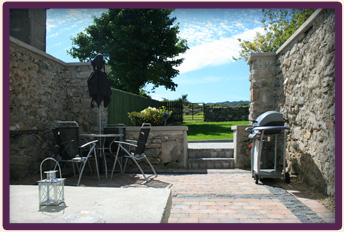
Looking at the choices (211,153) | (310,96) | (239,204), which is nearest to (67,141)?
(239,204)

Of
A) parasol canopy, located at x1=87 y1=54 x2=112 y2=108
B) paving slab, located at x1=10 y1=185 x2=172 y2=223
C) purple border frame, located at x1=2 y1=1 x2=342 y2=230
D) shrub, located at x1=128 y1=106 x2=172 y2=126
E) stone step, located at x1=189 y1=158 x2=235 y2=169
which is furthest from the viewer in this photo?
shrub, located at x1=128 y1=106 x2=172 y2=126

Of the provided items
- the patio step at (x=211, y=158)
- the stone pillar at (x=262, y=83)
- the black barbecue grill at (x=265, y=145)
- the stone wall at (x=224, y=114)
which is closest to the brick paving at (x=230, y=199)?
the black barbecue grill at (x=265, y=145)

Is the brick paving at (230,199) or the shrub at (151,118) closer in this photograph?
the brick paving at (230,199)

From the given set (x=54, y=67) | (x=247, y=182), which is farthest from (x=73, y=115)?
(x=247, y=182)

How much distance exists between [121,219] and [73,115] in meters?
4.62

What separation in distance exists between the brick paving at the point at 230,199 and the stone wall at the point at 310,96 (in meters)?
0.46

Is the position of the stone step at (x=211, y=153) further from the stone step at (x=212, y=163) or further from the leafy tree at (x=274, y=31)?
the leafy tree at (x=274, y=31)

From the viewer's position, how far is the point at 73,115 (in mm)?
6312

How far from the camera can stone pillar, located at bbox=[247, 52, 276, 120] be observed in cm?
596

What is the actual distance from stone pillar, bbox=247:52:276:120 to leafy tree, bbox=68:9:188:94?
30.3 feet

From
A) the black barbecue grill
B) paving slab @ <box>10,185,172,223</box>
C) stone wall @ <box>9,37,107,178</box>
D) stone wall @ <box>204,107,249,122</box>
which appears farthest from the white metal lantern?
stone wall @ <box>204,107,249,122</box>

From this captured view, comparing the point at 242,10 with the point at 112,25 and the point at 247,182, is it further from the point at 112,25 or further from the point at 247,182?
the point at 112,25

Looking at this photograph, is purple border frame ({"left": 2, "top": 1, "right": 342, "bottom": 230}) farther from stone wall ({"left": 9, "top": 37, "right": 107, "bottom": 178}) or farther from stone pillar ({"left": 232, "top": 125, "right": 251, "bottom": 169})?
stone pillar ({"left": 232, "top": 125, "right": 251, "bottom": 169})

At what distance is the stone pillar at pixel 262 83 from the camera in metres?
5.96
